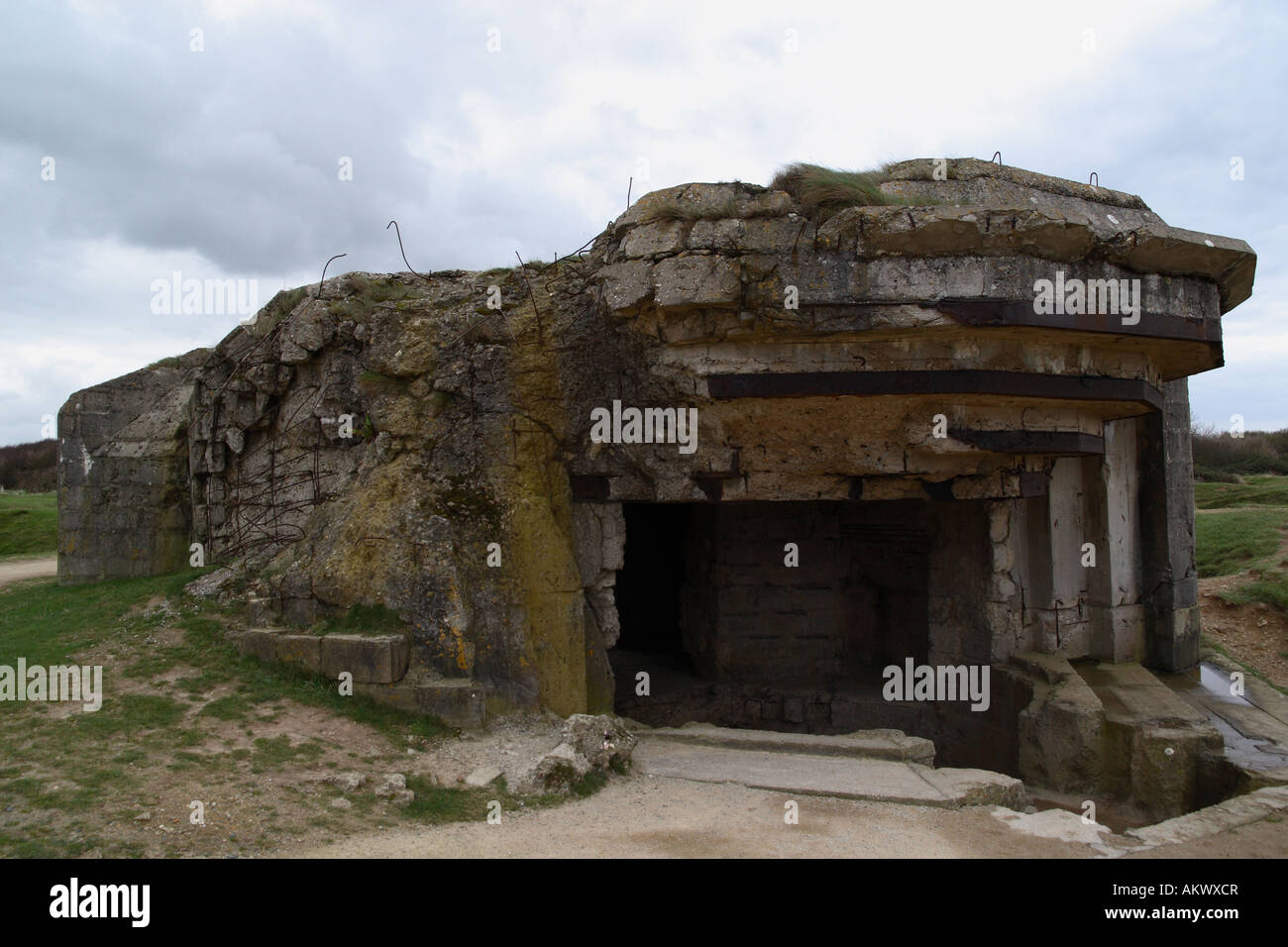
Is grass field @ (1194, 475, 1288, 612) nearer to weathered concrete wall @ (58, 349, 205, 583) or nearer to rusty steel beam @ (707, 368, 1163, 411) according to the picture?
rusty steel beam @ (707, 368, 1163, 411)

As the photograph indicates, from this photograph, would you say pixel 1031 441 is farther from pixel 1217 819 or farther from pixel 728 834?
pixel 728 834

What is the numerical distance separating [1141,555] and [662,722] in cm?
555

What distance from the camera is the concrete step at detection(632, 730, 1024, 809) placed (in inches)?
217

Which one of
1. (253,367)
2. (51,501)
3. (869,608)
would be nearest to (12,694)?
(253,367)

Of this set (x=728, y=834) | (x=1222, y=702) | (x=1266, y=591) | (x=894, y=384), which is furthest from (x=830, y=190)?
(x=1266, y=591)

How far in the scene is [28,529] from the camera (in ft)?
61.8

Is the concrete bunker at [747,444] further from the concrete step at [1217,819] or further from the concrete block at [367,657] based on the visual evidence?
the concrete step at [1217,819]

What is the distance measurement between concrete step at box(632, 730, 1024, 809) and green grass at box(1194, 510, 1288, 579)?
8876 millimetres

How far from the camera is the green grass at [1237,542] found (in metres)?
13.1

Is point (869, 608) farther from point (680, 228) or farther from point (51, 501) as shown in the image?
point (51, 501)

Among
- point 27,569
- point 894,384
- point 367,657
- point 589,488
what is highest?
point 894,384

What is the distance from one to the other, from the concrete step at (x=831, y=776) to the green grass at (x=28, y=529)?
15277 mm

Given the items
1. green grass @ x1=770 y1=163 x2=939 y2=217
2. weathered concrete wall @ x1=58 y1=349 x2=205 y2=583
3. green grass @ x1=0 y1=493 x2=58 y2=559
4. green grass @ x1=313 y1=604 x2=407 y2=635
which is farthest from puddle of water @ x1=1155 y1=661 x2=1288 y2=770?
green grass @ x1=0 y1=493 x2=58 y2=559

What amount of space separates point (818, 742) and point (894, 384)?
112 inches
